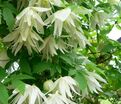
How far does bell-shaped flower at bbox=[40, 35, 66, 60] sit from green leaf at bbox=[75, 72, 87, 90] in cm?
10

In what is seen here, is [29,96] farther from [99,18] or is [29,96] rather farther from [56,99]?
[99,18]

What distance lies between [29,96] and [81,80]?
0.18 m

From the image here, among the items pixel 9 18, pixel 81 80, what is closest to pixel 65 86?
pixel 81 80

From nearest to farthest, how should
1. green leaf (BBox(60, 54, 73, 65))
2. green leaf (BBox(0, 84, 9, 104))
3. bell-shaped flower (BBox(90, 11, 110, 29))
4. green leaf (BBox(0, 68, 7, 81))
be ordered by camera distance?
green leaf (BBox(0, 84, 9, 104)), green leaf (BBox(0, 68, 7, 81)), green leaf (BBox(60, 54, 73, 65)), bell-shaped flower (BBox(90, 11, 110, 29))

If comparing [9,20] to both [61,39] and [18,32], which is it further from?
[61,39]

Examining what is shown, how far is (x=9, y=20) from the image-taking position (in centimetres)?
122

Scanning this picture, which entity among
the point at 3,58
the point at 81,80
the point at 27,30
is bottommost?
the point at 81,80

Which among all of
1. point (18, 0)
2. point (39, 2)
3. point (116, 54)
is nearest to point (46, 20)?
point (39, 2)

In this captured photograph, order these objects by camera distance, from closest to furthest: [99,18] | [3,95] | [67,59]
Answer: [3,95]
[67,59]
[99,18]

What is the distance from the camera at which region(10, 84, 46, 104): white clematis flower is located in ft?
3.79

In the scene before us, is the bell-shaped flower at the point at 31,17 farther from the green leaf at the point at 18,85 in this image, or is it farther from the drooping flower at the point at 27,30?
the green leaf at the point at 18,85

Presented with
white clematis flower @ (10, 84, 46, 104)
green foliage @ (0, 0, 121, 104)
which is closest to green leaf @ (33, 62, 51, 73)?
green foliage @ (0, 0, 121, 104)

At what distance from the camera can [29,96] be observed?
3.81ft

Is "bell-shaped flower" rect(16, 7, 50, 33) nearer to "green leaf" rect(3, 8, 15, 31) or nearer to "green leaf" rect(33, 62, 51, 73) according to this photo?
"green leaf" rect(3, 8, 15, 31)
